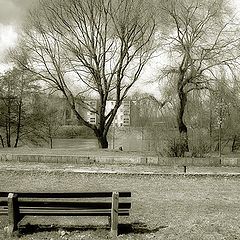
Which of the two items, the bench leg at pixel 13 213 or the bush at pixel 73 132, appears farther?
the bush at pixel 73 132

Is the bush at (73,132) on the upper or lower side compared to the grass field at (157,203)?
upper

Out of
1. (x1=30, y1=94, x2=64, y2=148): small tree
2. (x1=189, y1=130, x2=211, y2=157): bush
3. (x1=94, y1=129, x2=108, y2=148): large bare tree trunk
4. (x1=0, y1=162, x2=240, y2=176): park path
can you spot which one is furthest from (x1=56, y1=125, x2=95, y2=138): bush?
(x1=0, y1=162, x2=240, y2=176): park path

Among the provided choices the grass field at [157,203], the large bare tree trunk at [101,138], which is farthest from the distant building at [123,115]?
the grass field at [157,203]

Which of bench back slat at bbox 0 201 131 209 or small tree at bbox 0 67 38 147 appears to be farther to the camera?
small tree at bbox 0 67 38 147

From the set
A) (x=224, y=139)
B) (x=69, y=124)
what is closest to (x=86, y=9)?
(x=224, y=139)

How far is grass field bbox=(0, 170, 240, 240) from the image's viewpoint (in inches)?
234

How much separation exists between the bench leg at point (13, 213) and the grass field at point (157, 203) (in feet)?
0.61

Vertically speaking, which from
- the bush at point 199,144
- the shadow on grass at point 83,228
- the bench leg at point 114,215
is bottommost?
the shadow on grass at point 83,228

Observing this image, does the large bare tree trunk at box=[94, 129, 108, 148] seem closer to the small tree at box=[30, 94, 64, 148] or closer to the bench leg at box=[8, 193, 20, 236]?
the small tree at box=[30, 94, 64, 148]

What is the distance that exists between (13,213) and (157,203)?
3.82m

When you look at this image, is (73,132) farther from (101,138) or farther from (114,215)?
(114,215)

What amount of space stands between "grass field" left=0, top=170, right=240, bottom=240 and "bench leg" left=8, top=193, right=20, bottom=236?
187mm

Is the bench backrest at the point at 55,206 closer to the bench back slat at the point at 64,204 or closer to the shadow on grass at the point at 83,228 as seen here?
the bench back slat at the point at 64,204

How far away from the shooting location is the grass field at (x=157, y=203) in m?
5.94
